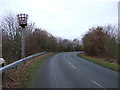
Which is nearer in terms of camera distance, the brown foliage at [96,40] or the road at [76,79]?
the road at [76,79]

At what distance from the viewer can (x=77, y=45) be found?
85.2 m

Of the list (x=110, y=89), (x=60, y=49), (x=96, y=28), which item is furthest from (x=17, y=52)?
(x=60, y=49)

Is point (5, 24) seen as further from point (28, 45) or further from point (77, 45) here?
point (77, 45)

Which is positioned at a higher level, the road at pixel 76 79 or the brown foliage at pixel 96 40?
the brown foliage at pixel 96 40

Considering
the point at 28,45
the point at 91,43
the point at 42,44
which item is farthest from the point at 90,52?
the point at 28,45

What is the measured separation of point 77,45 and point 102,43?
4804 cm

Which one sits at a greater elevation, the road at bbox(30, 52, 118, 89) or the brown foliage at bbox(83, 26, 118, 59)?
the brown foliage at bbox(83, 26, 118, 59)

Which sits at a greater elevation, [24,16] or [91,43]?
[24,16]

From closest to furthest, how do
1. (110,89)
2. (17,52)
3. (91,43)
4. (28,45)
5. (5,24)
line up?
(110,89) < (17,52) < (28,45) < (5,24) < (91,43)

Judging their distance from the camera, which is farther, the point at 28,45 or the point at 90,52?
the point at 90,52

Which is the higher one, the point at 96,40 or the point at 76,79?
the point at 96,40

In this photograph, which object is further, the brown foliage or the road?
the brown foliage

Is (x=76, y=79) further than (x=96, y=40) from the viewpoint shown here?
No

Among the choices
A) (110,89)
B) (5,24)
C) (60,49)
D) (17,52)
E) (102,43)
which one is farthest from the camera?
(60,49)
